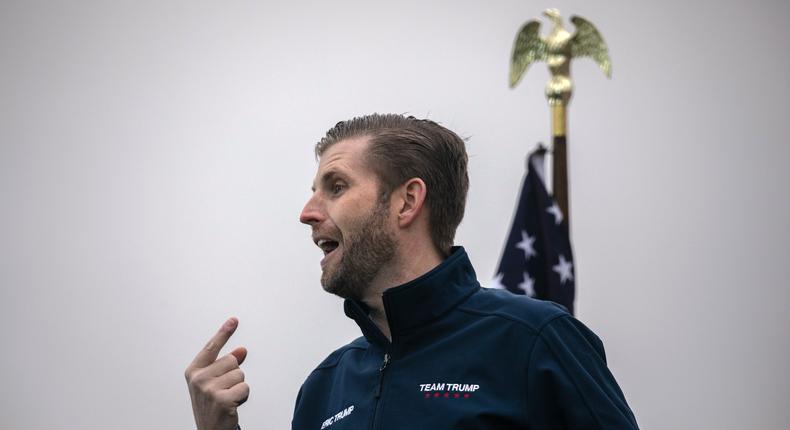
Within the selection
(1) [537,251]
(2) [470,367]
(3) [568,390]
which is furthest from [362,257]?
(1) [537,251]

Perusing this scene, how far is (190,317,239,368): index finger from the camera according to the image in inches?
92.3

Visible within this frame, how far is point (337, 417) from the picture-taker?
7.76ft

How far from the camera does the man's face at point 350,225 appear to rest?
2416 mm

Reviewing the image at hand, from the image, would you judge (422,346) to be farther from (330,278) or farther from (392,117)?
(392,117)

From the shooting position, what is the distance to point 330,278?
2.43 meters

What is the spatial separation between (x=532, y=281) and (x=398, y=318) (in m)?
2.99

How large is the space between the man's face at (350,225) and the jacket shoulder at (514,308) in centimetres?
26

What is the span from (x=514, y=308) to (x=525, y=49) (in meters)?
3.78

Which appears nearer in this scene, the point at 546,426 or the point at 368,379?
the point at 546,426

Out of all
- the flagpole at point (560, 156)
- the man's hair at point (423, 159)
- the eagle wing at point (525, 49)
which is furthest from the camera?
the eagle wing at point (525, 49)

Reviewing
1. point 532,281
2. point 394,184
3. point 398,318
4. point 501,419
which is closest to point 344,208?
point 394,184

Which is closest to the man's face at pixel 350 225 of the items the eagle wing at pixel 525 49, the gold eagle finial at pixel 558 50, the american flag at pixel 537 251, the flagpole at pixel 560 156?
the american flag at pixel 537 251

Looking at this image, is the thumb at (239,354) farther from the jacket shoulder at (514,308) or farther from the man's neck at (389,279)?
the jacket shoulder at (514,308)

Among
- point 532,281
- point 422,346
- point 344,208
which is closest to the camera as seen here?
point 422,346
